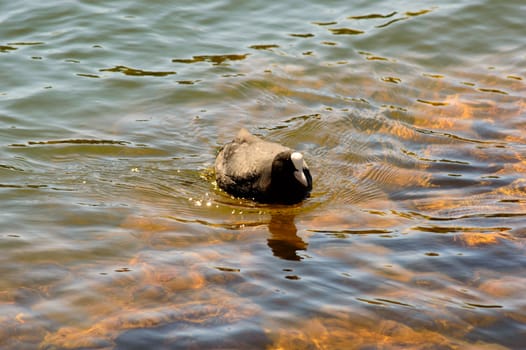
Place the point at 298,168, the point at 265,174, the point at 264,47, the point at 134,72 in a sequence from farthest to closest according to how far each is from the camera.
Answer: the point at 264,47 → the point at 134,72 → the point at 265,174 → the point at 298,168

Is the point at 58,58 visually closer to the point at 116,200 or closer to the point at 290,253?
the point at 116,200

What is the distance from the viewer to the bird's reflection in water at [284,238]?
263 inches

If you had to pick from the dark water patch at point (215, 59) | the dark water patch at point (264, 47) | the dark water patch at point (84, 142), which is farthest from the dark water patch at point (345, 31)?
the dark water patch at point (84, 142)

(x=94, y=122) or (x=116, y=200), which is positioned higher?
(x=94, y=122)

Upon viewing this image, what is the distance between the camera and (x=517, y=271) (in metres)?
6.03

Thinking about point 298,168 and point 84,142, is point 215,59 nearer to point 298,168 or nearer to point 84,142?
point 84,142

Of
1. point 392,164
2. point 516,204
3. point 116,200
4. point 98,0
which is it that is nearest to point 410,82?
point 392,164

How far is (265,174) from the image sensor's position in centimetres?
794

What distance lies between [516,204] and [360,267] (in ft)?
6.75

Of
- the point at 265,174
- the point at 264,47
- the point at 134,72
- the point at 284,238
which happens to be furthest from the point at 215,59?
the point at 284,238

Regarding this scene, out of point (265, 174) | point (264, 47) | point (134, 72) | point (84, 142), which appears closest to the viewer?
point (265, 174)

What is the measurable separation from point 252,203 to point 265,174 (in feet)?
1.12

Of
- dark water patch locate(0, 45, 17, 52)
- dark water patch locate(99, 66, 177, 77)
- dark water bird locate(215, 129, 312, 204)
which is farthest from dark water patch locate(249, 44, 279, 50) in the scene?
dark water bird locate(215, 129, 312, 204)

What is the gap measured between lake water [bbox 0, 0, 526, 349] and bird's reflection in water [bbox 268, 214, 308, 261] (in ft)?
0.11
